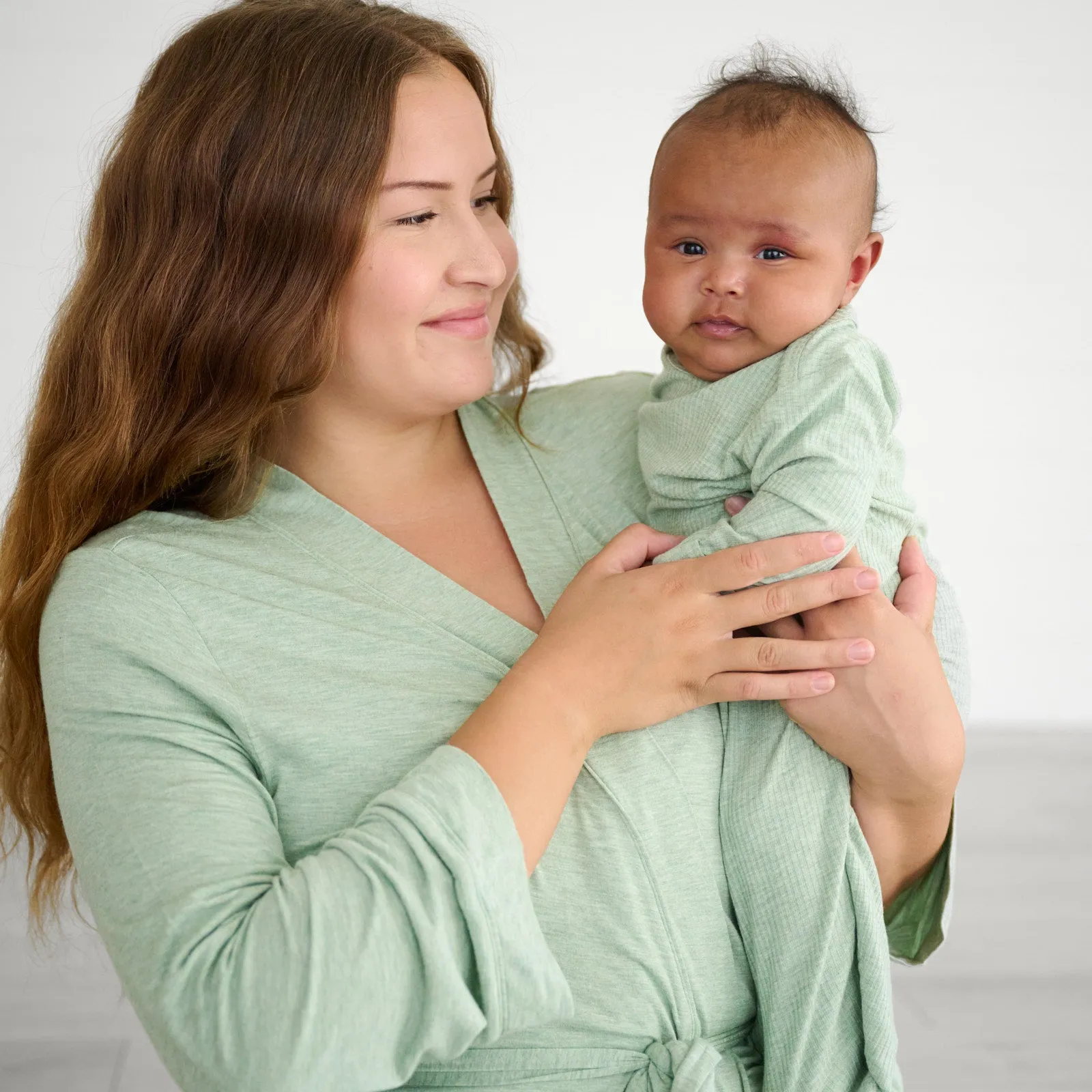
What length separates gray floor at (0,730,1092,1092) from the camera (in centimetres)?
252

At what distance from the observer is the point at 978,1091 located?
2.47 meters

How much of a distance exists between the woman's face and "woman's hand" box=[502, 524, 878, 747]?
0.32 metres

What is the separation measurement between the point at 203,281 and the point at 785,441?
655 millimetres

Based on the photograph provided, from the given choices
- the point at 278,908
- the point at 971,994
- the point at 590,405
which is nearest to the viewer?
the point at 278,908

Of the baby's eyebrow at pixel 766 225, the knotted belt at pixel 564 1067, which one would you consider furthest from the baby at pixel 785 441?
the knotted belt at pixel 564 1067

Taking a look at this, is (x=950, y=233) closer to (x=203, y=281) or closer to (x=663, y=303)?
(x=663, y=303)

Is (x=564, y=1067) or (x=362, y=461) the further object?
(x=362, y=461)

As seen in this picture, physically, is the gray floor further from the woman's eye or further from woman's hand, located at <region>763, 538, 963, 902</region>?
the woman's eye

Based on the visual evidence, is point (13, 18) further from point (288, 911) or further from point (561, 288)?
point (288, 911)

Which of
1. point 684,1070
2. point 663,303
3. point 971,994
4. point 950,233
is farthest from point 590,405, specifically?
point 950,233

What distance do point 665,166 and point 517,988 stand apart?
0.94m

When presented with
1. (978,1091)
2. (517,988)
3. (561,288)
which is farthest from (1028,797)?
(517,988)

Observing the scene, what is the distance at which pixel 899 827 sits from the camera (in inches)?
53.2

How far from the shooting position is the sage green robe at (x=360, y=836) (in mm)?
1038
